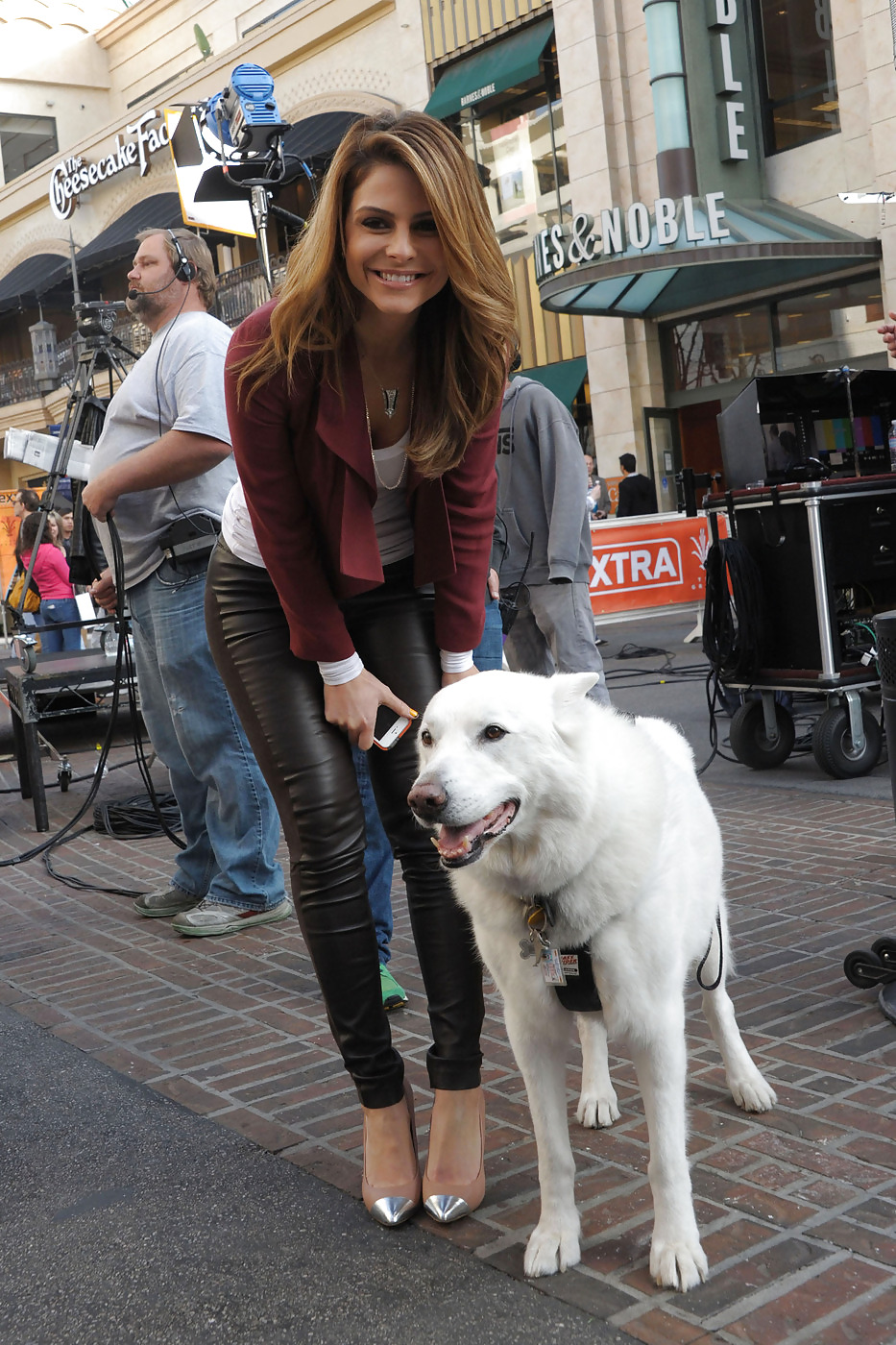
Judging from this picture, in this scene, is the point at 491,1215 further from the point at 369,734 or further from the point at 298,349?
the point at 298,349

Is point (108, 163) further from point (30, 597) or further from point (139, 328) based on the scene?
point (30, 597)

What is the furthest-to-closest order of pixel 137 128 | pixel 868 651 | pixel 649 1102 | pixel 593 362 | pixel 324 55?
pixel 137 128, pixel 324 55, pixel 593 362, pixel 868 651, pixel 649 1102

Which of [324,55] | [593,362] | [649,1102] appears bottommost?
[649,1102]

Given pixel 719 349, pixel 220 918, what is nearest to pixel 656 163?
pixel 719 349

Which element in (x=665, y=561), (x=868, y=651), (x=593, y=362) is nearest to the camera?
(x=868, y=651)

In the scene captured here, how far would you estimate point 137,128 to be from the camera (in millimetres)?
32500

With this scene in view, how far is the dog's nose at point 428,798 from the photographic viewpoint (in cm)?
226

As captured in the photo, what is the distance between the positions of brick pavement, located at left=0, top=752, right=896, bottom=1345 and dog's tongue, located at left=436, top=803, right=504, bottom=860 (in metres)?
0.85

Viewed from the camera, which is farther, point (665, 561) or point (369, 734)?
point (665, 561)

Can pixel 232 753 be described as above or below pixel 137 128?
below

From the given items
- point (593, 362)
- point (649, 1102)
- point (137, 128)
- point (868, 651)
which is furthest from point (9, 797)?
point (137, 128)

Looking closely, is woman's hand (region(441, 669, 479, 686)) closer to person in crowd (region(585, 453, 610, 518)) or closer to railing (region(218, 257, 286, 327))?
person in crowd (region(585, 453, 610, 518))

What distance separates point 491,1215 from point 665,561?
1153 cm

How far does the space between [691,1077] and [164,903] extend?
2805 mm
